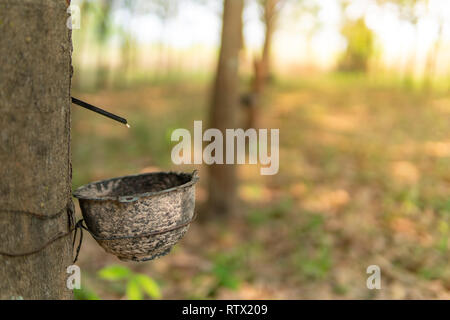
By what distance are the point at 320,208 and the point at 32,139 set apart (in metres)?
5.31

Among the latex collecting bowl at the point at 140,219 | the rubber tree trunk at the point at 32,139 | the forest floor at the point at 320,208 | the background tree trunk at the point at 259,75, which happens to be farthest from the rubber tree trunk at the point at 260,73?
the rubber tree trunk at the point at 32,139

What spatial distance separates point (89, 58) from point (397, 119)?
16.7 m

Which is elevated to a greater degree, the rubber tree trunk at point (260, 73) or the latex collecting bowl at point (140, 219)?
the rubber tree trunk at point (260, 73)

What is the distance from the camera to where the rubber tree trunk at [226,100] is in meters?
5.93

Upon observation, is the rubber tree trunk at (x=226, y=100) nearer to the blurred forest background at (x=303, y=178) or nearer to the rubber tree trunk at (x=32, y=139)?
the blurred forest background at (x=303, y=178)

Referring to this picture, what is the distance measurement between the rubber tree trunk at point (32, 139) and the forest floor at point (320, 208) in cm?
248

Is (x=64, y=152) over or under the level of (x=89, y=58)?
under

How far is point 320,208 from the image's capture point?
248 inches
